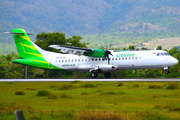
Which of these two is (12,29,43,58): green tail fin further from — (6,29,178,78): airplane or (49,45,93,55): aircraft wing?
(49,45,93,55): aircraft wing

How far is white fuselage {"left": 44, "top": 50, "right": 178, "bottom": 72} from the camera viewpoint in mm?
31672

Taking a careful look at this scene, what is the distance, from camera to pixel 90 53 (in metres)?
33.7

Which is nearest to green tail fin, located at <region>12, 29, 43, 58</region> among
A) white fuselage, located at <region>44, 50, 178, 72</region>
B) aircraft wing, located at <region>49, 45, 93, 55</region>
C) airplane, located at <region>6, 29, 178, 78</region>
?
airplane, located at <region>6, 29, 178, 78</region>

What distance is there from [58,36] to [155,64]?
26.7 m

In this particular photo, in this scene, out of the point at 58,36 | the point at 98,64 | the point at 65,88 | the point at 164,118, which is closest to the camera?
the point at 164,118

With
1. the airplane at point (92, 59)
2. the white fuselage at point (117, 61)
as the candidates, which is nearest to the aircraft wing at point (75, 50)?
the airplane at point (92, 59)

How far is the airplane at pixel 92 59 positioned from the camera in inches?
1259

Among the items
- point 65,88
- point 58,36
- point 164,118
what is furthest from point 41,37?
point 164,118

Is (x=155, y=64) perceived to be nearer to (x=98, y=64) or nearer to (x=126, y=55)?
(x=126, y=55)

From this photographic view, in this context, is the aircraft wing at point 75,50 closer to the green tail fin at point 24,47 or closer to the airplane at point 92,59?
the airplane at point 92,59

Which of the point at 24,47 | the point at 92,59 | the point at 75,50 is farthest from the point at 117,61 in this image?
the point at 24,47

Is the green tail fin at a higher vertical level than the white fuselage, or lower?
higher

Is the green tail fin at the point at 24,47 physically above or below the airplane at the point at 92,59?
above

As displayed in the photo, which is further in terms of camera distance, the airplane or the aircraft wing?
the aircraft wing
